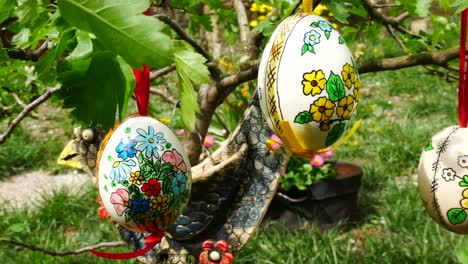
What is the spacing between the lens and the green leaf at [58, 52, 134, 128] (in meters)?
0.70

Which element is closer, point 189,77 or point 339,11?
point 189,77

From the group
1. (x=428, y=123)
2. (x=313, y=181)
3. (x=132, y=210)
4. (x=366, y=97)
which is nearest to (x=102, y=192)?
(x=132, y=210)

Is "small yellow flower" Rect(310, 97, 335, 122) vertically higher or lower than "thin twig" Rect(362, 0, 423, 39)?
higher

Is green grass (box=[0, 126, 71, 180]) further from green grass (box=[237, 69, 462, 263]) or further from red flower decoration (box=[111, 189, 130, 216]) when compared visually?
red flower decoration (box=[111, 189, 130, 216])

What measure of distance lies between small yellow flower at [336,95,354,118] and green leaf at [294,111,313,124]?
40 mm

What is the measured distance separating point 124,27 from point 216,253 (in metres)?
0.74

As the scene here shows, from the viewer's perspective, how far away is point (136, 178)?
2.58 feet

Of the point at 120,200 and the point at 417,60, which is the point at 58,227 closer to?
the point at 120,200

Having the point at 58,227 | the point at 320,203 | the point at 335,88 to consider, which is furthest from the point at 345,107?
the point at 58,227

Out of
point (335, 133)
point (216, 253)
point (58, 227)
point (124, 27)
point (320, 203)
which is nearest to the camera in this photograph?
point (124, 27)

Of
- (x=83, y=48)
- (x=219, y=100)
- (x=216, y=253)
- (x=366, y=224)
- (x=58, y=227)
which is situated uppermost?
(x=83, y=48)

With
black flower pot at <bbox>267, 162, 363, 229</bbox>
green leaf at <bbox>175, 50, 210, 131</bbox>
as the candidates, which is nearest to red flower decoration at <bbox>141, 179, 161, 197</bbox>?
green leaf at <bbox>175, 50, 210, 131</bbox>

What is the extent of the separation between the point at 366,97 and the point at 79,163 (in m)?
3.50

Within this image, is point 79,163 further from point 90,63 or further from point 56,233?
point 56,233
